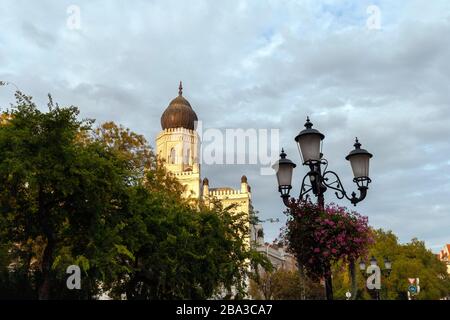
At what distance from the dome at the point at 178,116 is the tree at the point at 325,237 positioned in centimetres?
7023

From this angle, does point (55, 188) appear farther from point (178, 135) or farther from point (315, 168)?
point (178, 135)

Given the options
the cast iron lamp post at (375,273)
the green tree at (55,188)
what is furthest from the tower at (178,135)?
the green tree at (55,188)

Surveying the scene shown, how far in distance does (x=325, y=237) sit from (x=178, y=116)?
7127 cm

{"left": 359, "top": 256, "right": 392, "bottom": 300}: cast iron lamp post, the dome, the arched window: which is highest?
the dome

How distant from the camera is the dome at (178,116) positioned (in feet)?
267

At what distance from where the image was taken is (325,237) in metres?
11.5

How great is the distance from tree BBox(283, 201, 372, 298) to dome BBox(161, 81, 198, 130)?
230 feet

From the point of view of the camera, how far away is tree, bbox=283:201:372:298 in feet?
37.6

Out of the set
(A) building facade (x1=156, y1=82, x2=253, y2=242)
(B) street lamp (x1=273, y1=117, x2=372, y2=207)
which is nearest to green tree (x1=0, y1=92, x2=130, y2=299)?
(B) street lamp (x1=273, y1=117, x2=372, y2=207)

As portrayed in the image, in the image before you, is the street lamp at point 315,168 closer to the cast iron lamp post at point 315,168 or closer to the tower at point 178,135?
the cast iron lamp post at point 315,168

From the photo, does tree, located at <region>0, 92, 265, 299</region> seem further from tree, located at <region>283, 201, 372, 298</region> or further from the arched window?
the arched window

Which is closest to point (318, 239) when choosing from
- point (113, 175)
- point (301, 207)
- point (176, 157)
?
point (301, 207)
